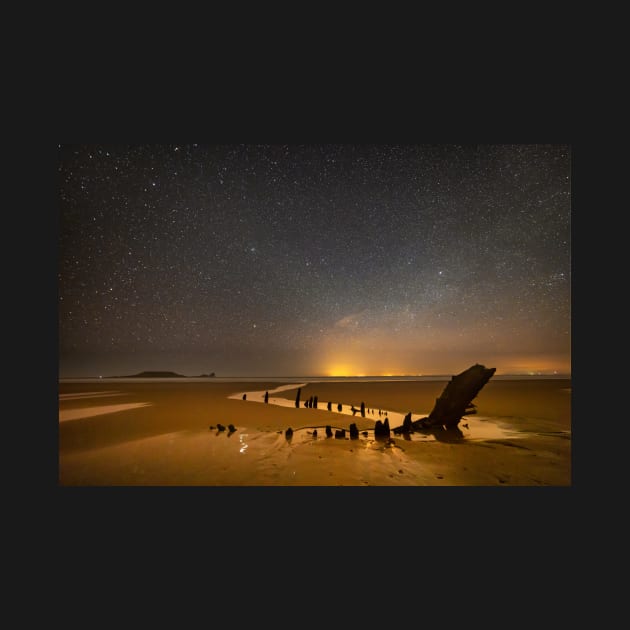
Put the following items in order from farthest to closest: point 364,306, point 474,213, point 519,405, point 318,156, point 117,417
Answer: point 519,405, point 117,417, point 364,306, point 474,213, point 318,156

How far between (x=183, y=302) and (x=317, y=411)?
4663mm

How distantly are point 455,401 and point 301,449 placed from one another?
3212 millimetres

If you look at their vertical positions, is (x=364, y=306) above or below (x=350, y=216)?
below

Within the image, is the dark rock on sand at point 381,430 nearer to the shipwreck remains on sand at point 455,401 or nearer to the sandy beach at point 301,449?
the sandy beach at point 301,449

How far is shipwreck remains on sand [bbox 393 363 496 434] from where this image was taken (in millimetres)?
5520

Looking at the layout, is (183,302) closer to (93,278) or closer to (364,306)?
(93,278)

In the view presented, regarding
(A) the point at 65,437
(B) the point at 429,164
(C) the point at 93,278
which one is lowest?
(A) the point at 65,437

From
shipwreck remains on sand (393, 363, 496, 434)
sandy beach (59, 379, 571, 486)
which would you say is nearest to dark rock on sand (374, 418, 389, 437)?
sandy beach (59, 379, 571, 486)

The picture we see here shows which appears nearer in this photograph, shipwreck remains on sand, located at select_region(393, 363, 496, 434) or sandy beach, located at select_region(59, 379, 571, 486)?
sandy beach, located at select_region(59, 379, 571, 486)

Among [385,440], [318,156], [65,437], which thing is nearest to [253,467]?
[385,440]

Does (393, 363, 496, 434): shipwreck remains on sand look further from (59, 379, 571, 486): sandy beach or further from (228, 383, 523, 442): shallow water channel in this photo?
(59, 379, 571, 486): sandy beach

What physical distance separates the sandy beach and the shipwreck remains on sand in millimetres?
298

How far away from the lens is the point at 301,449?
5113mm

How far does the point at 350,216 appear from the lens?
5.52 m
